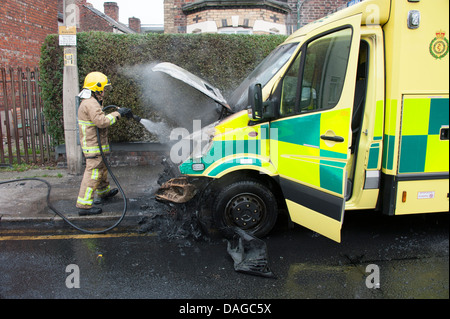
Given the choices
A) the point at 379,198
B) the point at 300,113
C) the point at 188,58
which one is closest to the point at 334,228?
the point at 379,198

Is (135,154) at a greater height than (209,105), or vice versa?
(209,105)

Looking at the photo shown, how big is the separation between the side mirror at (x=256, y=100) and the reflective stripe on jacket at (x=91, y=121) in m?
2.23

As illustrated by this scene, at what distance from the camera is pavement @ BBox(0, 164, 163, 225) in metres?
4.96

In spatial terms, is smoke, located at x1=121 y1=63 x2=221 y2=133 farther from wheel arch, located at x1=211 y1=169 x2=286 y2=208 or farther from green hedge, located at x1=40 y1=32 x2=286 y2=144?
wheel arch, located at x1=211 y1=169 x2=286 y2=208

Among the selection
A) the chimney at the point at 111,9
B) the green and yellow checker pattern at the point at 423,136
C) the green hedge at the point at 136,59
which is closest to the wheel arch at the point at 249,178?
the green and yellow checker pattern at the point at 423,136

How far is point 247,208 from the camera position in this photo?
3.97 meters

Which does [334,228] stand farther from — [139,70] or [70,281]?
[139,70]

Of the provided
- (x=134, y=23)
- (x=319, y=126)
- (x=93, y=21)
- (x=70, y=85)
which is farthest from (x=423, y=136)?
(x=134, y=23)

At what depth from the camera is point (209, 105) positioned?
4.95 metres

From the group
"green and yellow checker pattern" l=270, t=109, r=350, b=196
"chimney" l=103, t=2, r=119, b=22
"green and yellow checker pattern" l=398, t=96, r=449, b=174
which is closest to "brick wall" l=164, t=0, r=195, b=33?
"green and yellow checker pattern" l=270, t=109, r=350, b=196

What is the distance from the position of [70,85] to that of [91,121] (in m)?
2.35

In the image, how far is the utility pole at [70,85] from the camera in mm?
6641

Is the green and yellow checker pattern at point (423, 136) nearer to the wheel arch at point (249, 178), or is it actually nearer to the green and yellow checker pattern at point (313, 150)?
the green and yellow checker pattern at point (313, 150)
